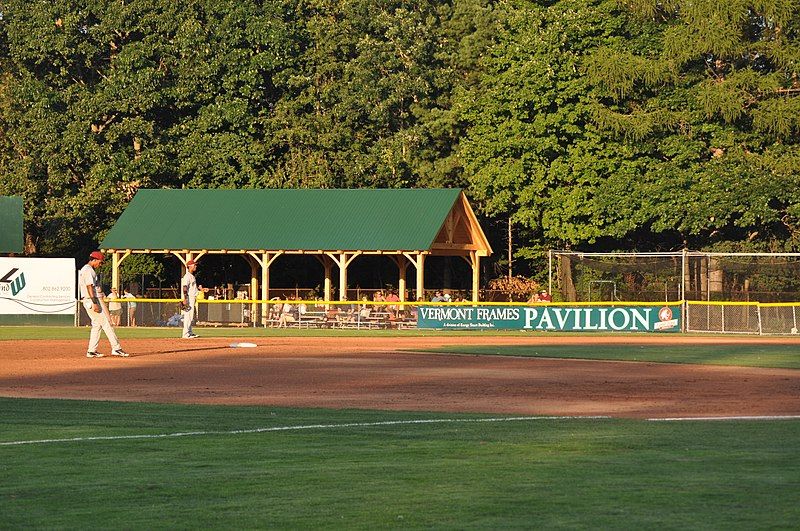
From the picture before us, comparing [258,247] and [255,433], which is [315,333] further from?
[255,433]

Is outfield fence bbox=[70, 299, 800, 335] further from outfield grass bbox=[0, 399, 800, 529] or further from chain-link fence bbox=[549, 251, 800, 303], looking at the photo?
outfield grass bbox=[0, 399, 800, 529]

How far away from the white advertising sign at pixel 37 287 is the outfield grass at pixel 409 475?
36827 millimetres

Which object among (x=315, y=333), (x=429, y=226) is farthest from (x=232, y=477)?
(x=429, y=226)

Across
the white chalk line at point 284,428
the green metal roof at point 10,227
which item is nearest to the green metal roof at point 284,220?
the green metal roof at point 10,227

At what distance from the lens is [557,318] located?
44281 millimetres

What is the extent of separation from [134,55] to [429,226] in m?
19.4

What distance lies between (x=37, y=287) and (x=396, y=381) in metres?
31.4

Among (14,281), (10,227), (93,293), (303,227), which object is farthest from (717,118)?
(93,293)

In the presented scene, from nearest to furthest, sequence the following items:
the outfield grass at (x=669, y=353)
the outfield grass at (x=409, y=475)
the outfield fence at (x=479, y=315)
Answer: the outfield grass at (x=409, y=475)
the outfield grass at (x=669, y=353)
the outfield fence at (x=479, y=315)

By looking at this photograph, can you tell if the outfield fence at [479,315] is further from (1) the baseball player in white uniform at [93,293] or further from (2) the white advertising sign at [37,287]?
(1) the baseball player in white uniform at [93,293]

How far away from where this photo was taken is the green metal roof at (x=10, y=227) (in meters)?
53.3

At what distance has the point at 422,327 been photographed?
45.9 metres

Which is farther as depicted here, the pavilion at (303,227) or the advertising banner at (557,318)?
the pavilion at (303,227)

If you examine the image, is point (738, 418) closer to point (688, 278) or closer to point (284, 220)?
point (688, 278)
